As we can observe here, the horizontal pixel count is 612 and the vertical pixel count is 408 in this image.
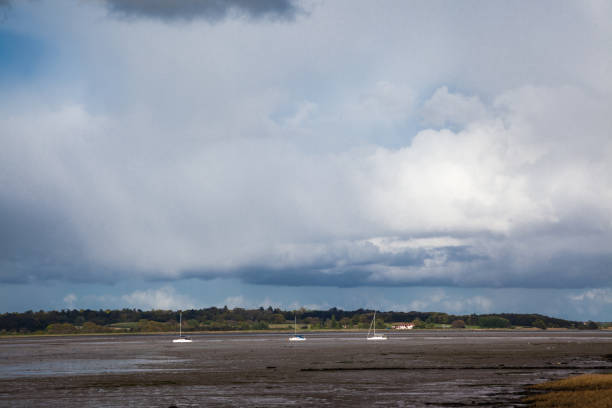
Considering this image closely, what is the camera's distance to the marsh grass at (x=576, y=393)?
47500 mm

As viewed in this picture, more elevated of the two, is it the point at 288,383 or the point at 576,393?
the point at 576,393

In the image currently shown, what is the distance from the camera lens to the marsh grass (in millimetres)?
47500

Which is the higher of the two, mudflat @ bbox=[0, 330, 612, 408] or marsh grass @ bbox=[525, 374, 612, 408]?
marsh grass @ bbox=[525, 374, 612, 408]

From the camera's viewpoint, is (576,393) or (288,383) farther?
(288,383)

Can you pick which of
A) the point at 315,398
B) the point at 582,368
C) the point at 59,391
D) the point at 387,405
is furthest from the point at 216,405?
the point at 582,368

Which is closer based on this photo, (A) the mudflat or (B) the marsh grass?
(B) the marsh grass

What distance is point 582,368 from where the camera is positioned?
269 feet

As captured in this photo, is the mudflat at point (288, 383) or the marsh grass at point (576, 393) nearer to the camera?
the marsh grass at point (576, 393)

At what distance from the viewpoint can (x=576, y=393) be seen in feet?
171

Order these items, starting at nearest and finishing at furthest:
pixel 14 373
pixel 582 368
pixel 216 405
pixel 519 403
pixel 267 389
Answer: pixel 519 403
pixel 216 405
pixel 267 389
pixel 582 368
pixel 14 373

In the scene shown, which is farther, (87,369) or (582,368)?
(87,369)

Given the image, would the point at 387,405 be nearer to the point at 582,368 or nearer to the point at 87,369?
the point at 582,368

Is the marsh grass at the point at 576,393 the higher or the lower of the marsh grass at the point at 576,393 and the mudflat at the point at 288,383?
the higher

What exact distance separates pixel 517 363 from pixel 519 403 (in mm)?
45793
